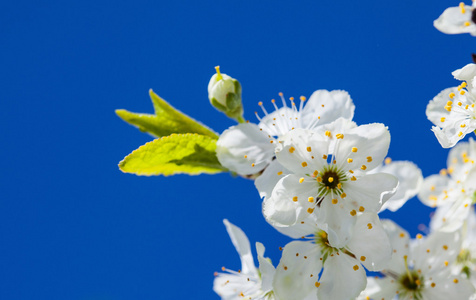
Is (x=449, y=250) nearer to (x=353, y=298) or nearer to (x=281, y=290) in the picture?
(x=353, y=298)

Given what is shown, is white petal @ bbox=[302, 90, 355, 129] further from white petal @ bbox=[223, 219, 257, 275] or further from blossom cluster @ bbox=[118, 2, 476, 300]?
white petal @ bbox=[223, 219, 257, 275]

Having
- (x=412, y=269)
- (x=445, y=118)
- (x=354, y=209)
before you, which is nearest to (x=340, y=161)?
(x=354, y=209)

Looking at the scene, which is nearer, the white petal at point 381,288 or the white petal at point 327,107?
the white petal at point 327,107

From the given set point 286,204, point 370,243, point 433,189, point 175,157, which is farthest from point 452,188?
point 175,157

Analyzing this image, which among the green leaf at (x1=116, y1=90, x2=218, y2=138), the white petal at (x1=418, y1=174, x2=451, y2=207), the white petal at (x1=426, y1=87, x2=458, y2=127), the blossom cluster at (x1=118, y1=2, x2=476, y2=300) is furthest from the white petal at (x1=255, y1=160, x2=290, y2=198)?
the white petal at (x1=418, y1=174, x2=451, y2=207)

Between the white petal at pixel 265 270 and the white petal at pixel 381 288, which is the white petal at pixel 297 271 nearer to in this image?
the white petal at pixel 265 270

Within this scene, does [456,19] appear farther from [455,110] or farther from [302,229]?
[302,229]

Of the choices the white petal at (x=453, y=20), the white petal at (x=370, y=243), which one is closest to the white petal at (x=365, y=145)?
the white petal at (x=370, y=243)
